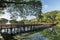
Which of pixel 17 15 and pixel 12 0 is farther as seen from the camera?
pixel 17 15

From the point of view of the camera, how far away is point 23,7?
17.7m

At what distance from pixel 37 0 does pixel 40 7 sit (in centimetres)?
72

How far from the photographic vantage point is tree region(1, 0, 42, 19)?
17131mm

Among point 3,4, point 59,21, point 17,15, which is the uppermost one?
point 3,4

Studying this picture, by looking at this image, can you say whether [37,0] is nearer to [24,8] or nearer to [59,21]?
[24,8]

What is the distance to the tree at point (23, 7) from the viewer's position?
1713cm

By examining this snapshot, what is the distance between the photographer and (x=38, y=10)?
1798 centimetres

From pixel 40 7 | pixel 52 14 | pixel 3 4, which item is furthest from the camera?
pixel 52 14

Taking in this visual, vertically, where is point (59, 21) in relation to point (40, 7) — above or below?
below

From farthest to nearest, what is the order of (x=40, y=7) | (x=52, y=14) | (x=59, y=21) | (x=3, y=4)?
(x=52, y=14)
(x=59, y=21)
(x=40, y=7)
(x=3, y=4)

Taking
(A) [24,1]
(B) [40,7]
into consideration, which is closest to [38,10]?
(B) [40,7]

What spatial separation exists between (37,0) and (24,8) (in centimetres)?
149

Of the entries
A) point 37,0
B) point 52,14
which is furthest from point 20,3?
Answer: point 52,14

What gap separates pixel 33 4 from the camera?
17.4m
